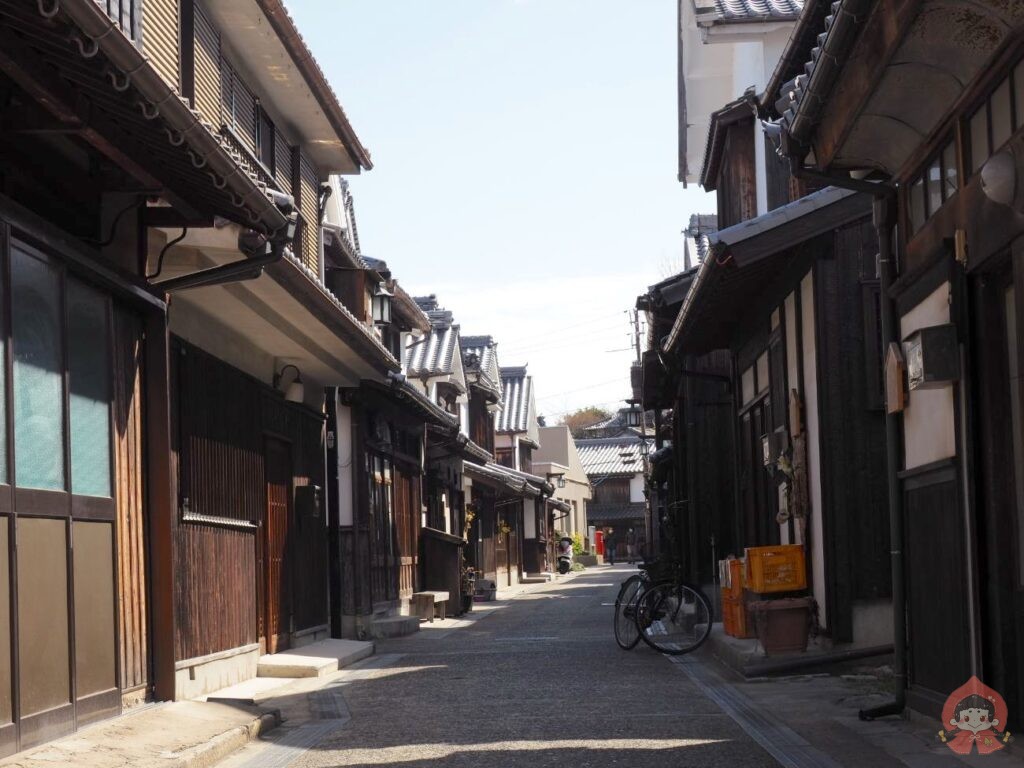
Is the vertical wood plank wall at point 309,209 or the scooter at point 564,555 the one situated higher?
the vertical wood plank wall at point 309,209

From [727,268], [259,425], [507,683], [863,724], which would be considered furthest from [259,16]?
[863,724]

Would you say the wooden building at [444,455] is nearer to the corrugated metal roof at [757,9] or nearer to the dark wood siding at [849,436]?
the corrugated metal roof at [757,9]

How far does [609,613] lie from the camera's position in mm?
25328

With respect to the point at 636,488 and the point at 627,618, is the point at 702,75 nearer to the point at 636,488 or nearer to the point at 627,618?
the point at 627,618

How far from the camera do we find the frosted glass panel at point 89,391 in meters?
8.74

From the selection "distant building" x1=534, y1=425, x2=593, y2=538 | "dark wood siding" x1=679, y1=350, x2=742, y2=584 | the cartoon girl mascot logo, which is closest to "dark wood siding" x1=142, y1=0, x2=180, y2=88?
the cartoon girl mascot logo

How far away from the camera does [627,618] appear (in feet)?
51.9

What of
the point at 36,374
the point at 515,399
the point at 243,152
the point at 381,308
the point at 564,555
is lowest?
the point at 564,555

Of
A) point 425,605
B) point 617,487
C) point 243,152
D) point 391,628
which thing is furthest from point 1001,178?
point 617,487

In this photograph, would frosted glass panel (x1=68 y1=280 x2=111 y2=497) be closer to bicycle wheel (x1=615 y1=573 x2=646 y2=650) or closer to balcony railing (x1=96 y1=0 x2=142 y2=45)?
balcony railing (x1=96 y1=0 x2=142 y2=45)

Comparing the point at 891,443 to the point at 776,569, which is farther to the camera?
the point at 776,569

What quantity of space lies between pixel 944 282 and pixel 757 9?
1070 cm

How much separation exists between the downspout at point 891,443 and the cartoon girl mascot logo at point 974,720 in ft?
3.26

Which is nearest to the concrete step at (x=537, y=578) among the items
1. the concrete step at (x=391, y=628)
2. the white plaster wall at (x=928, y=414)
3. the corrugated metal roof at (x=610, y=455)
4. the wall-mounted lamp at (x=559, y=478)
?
the wall-mounted lamp at (x=559, y=478)
